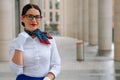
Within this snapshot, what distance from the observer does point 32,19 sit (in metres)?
3.53

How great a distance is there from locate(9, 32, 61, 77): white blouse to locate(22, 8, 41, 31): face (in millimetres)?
93

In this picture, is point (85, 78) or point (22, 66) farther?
point (85, 78)

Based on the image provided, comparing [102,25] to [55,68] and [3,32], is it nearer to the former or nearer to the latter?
[3,32]

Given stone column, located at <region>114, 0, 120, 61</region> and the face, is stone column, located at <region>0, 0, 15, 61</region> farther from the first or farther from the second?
the face

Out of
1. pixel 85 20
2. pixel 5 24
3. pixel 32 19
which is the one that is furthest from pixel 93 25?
pixel 32 19

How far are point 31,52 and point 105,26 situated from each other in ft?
80.9

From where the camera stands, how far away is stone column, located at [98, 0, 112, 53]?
2750 centimetres

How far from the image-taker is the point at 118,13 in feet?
66.5

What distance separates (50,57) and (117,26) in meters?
17.0

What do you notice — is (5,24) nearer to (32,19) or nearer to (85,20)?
(32,19)

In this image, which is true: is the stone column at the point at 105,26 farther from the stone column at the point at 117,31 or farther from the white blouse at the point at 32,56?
the white blouse at the point at 32,56

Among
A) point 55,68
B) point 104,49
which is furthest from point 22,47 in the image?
point 104,49

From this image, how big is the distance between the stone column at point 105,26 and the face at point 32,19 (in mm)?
24117

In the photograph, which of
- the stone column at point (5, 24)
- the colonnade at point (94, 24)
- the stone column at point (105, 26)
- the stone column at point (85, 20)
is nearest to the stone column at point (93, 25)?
the colonnade at point (94, 24)
